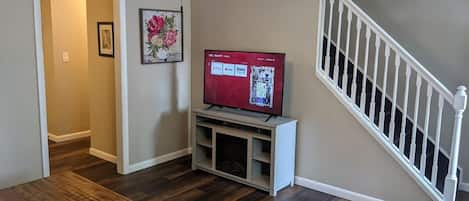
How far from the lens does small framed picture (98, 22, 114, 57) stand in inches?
175

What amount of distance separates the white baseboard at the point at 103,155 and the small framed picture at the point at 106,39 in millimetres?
1162

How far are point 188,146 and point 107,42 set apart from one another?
1.57m

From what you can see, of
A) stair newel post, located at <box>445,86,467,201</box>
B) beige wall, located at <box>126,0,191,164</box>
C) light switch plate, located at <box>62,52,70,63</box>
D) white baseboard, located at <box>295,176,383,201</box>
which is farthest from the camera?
light switch plate, located at <box>62,52,70,63</box>

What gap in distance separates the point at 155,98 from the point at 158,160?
28.3 inches

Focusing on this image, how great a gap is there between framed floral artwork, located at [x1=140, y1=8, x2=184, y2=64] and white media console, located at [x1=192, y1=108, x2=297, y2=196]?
2.52 feet

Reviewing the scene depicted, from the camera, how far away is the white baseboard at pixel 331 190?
3715 mm

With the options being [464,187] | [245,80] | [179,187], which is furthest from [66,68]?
[464,187]

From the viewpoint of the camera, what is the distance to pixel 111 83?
4.57 meters

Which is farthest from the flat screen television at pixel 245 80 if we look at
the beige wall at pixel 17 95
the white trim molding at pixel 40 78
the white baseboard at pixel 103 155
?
the beige wall at pixel 17 95

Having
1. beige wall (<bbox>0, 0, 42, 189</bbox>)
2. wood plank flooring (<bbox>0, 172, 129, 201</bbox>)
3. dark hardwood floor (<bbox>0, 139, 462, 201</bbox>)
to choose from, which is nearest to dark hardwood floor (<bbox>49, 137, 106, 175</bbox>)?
dark hardwood floor (<bbox>0, 139, 462, 201</bbox>)

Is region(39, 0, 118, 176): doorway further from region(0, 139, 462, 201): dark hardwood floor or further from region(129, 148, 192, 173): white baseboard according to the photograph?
region(129, 148, 192, 173): white baseboard

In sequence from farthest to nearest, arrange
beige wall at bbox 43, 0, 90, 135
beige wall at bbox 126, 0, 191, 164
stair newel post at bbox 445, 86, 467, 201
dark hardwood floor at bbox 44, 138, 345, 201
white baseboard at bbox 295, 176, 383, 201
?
beige wall at bbox 43, 0, 90, 135 < beige wall at bbox 126, 0, 191, 164 < dark hardwood floor at bbox 44, 138, 345, 201 < white baseboard at bbox 295, 176, 383, 201 < stair newel post at bbox 445, 86, 467, 201

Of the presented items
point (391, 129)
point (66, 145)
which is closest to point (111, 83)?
point (66, 145)

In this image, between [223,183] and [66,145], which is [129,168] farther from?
[66,145]
